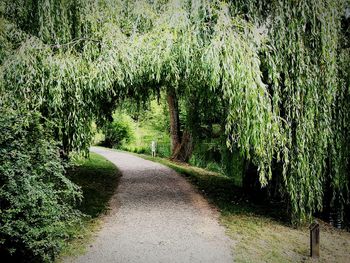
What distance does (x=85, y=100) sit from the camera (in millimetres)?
6852

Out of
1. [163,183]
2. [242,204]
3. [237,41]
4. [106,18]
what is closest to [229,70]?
[237,41]

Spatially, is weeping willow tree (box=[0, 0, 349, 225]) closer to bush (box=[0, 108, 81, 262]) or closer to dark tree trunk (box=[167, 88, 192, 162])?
bush (box=[0, 108, 81, 262])

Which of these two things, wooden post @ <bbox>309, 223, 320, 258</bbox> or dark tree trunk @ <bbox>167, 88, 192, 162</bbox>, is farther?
dark tree trunk @ <bbox>167, 88, 192, 162</bbox>

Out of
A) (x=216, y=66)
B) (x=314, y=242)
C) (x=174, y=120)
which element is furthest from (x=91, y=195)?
(x=174, y=120)

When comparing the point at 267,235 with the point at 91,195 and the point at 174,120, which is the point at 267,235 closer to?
the point at 91,195

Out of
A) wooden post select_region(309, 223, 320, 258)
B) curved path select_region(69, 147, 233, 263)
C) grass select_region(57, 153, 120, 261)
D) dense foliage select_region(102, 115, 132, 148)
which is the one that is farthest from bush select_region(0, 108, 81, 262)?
dense foliage select_region(102, 115, 132, 148)

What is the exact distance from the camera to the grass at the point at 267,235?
6.22m

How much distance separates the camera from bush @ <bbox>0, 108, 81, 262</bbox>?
4.50 m

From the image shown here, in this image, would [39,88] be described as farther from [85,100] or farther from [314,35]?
[314,35]

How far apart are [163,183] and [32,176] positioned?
779cm

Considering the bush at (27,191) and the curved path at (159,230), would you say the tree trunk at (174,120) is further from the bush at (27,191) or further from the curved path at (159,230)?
the bush at (27,191)

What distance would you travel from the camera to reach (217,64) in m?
6.23

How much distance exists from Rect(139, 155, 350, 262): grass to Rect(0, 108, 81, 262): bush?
10.5ft

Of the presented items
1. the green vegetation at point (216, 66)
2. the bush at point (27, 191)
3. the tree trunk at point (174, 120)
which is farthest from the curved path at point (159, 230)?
the tree trunk at point (174, 120)
